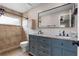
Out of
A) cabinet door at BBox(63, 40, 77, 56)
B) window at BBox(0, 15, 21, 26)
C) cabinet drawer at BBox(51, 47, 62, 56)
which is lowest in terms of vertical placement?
cabinet drawer at BBox(51, 47, 62, 56)

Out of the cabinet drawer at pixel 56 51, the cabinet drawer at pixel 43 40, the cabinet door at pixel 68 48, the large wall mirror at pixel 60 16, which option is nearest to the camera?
the cabinet door at pixel 68 48

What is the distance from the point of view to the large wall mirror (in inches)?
56.3

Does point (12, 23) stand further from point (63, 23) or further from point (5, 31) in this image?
point (63, 23)

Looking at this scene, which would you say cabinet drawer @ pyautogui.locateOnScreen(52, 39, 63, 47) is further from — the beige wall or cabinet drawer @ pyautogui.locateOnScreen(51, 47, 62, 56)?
the beige wall

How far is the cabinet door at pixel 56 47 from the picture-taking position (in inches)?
50.5

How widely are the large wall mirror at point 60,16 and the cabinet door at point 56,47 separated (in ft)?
1.36

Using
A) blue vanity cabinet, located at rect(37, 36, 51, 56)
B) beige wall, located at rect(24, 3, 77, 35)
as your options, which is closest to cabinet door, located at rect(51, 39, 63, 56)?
blue vanity cabinet, located at rect(37, 36, 51, 56)

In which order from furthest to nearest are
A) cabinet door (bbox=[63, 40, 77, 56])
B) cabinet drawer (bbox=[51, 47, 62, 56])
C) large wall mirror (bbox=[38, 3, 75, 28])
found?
large wall mirror (bbox=[38, 3, 75, 28]) < cabinet drawer (bbox=[51, 47, 62, 56]) < cabinet door (bbox=[63, 40, 77, 56])

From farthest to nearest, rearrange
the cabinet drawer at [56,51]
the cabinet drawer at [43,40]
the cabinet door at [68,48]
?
the cabinet drawer at [43,40], the cabinet drawer at [56,51], the cabinet door at [68,48]

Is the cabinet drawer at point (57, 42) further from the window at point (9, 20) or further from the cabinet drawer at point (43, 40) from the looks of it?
the window at point (9, 20)

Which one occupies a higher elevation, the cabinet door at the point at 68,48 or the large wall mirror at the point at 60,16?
Answer: the large wall mirror at the point at 60,16

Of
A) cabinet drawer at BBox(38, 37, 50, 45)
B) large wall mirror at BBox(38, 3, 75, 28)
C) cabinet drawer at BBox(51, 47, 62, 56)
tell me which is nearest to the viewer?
cabinet drawer at BBox(51, 47, 62, 56)

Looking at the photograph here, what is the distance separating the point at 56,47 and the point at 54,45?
0.18 ft

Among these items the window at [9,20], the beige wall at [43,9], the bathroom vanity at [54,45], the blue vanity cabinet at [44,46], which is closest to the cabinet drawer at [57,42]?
the bathroom vanity at [54,45]
